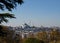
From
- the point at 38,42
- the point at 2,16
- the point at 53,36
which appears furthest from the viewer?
the point at 53,36

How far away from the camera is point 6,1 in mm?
5254

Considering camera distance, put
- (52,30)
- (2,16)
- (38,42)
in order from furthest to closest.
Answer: (52,30) < (38,42) < (2,16)

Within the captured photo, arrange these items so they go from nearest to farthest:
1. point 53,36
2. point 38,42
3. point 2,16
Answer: point 2,16 → point 38,42 → point 53,36

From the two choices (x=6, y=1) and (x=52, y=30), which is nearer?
(x=6, y=1)

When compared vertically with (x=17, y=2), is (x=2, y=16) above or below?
below

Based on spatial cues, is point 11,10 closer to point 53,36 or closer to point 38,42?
point 38,42

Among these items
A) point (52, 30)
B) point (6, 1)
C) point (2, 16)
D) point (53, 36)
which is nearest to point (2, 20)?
point (2, 16)

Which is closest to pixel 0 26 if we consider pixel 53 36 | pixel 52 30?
pixel 53 36

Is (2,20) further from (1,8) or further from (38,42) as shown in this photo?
(38,42)

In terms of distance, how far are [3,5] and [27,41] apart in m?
20.1

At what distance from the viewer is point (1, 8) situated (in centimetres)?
521

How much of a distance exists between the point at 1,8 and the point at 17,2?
0.43 m

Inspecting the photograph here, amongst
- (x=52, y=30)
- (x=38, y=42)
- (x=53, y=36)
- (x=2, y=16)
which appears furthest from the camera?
(x=52, y=30)

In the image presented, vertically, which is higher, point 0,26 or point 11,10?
point 11,10
